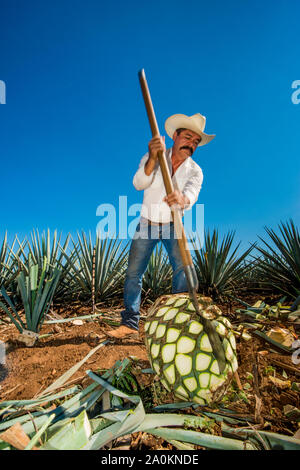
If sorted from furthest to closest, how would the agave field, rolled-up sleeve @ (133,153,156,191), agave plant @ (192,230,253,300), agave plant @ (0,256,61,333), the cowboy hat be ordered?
agave plant @ (192,230,253,300)
the cowboy hat
rolled-up sleeve @ (133,153,156,191)
agave plant @ (0,256,61,333)
the agave field

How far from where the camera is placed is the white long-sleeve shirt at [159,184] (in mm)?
2193

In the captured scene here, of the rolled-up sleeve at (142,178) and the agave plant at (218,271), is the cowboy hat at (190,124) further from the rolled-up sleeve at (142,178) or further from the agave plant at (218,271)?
the agave plant at (218,271)

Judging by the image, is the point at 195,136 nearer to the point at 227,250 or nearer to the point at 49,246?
the point at 227,250

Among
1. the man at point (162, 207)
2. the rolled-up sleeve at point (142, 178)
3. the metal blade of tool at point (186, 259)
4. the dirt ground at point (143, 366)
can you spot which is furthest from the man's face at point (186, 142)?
the dirt ground at point (143, 366)

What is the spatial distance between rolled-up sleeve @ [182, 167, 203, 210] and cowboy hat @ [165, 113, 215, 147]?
34 cm

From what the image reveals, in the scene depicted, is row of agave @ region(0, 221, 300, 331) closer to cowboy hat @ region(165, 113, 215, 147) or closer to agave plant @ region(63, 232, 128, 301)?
agave plant @ region(63, 232, 128, 301)

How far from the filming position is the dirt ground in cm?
85

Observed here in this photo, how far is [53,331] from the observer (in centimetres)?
203

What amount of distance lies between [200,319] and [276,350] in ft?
2.12

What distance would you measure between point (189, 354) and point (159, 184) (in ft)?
5.59

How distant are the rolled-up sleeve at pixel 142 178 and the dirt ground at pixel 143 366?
1.32 meters
